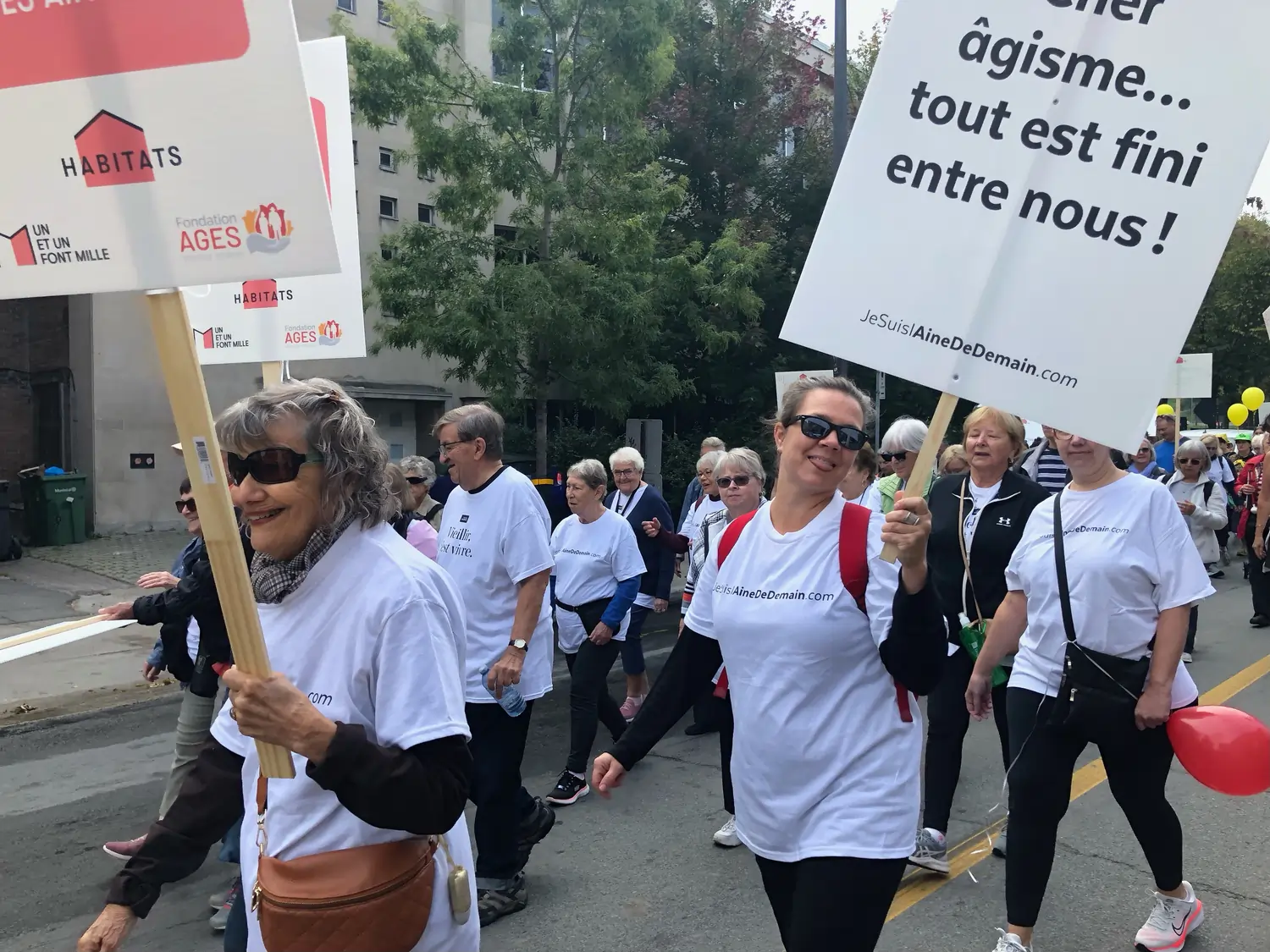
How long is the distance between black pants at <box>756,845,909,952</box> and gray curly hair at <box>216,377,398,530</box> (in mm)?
1345

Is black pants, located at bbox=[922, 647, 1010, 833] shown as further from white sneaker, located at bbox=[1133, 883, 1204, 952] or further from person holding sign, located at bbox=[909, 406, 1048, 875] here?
white sneaker, located at bbox=[1133, 883, 1204, 952]

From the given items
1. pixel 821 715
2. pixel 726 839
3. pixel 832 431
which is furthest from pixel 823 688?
pixel 726 839

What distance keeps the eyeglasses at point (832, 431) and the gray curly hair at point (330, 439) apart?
3.53 feet

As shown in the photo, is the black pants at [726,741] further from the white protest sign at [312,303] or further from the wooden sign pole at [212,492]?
the wooden sign pole at [212,492]

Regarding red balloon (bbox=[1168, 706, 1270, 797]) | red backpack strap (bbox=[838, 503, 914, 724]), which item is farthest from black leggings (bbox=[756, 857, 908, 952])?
red balloon (bbox=[1168, 706, 1270, 797])

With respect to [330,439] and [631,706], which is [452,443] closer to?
[330,439]

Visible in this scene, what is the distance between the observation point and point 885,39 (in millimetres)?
2645

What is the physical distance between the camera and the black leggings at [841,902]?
8.38ft

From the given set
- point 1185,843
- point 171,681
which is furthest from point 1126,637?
point 171,681

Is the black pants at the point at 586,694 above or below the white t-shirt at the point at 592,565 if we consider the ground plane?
below

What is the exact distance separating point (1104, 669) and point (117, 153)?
3.29m

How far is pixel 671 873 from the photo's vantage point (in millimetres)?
4746

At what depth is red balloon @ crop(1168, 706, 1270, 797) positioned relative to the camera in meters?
3.35

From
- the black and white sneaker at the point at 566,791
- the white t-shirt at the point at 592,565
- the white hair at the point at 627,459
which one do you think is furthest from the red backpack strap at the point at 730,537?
the white hair at the point at 627,459
